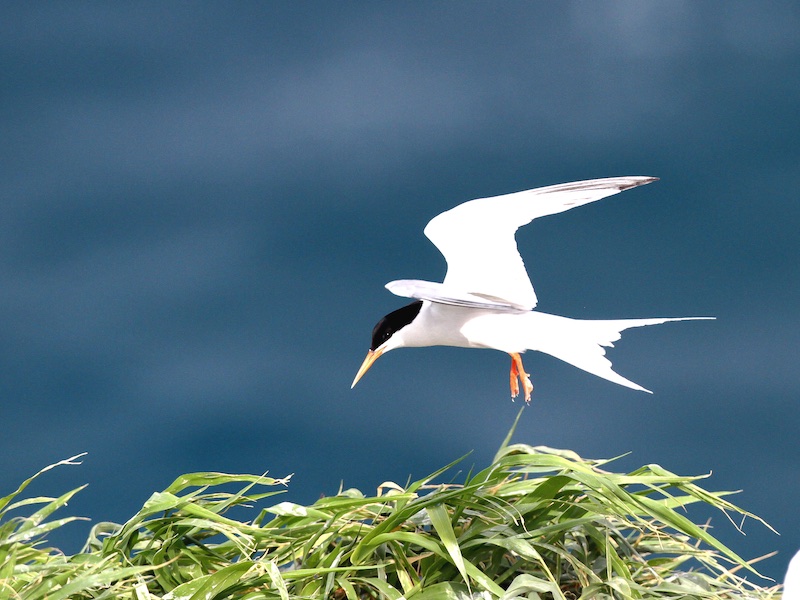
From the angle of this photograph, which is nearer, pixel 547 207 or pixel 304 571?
pixel 304 571

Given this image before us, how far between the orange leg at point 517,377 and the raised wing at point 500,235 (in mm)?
216

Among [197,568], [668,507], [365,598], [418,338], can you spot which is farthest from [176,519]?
[668,507]

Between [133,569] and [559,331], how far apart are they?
5.45 ft

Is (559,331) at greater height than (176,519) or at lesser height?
greater

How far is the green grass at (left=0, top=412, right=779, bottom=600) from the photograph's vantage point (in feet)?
10.1

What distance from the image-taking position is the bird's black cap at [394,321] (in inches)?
157

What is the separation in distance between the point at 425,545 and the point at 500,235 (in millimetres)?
1491

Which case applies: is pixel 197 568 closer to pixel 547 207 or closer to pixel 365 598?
pixel 365 598

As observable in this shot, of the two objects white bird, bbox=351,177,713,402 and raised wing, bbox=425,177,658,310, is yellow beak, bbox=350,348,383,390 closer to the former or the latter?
white bird, bbox=351,177,713,402

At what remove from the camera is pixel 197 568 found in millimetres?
3396

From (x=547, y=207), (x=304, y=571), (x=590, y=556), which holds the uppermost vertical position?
(x=547, y=207)

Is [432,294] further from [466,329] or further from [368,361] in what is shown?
[368,361]

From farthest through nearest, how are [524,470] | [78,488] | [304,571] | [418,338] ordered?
[418,338]
[78,488]
[524,470]
[304,571]

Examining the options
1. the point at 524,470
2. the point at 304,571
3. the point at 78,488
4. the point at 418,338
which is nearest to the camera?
the point at 304,571
